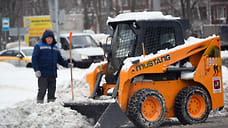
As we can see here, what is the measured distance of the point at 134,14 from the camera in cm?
919

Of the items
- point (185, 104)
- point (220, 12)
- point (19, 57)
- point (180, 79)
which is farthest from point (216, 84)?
point (220, 12)

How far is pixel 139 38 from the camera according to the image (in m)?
8.91

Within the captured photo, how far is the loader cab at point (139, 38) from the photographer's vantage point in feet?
29.3

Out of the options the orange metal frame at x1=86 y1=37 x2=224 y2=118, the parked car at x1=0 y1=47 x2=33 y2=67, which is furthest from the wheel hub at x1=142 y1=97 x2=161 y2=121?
the parked car at x1=0 y1=47 x2=33 y2=67

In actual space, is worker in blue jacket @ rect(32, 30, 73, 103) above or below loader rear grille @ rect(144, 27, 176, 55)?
below

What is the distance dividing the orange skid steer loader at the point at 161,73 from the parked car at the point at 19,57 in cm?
1354

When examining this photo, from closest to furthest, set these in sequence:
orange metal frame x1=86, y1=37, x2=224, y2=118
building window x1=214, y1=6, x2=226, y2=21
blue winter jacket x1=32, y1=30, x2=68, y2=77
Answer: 1. orange metal frame x1=86, y1=37, x2=224, y2=118
2. blue winter jacket x1=32, y1=30, x2=68, y2=77
3. building window x1=214, y1=6, x2=226, y2=21

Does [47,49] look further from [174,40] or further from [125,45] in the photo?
[174,40]

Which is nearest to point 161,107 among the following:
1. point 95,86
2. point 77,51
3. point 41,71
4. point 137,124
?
point 137,124

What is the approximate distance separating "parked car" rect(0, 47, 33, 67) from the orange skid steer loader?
13.5 metres

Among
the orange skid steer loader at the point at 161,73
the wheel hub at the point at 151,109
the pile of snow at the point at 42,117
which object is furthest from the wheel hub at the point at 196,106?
the pile of snow at the point at 42,117

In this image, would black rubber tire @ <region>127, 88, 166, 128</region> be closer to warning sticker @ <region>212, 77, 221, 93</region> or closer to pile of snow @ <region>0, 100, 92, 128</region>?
pile of snow @ <region>0, 100, 92, 128</region>

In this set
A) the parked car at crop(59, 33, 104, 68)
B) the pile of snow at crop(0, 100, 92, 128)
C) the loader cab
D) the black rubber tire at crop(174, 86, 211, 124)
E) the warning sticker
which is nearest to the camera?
the pile of snow at crop(0, 100, 92, 128)

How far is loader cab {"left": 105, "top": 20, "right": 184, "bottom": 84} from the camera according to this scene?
894cm
